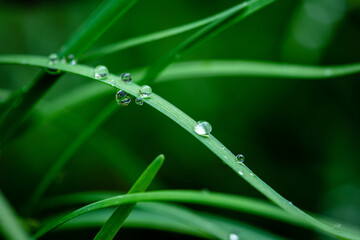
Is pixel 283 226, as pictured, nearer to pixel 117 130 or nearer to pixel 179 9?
pixel 117 130

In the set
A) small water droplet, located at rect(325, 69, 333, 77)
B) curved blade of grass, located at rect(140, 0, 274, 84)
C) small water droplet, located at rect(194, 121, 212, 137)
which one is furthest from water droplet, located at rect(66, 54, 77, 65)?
small water droplet, located at rect(325, 69, 333, 77)

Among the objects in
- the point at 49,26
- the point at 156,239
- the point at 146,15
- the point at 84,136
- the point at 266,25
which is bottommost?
the point at 84,136

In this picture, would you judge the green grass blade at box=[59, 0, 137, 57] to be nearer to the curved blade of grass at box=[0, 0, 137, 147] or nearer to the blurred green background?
the curved blade of grass at box=[0, 0, 137, 147]

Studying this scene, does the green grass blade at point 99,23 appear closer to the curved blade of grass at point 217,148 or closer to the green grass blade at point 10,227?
the curved blade of grass at point 217,148

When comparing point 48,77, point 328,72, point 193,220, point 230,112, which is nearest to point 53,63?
point 48,77

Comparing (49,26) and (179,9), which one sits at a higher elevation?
(179,9)

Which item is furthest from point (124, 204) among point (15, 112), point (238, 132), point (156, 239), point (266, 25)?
point (266, 25)
